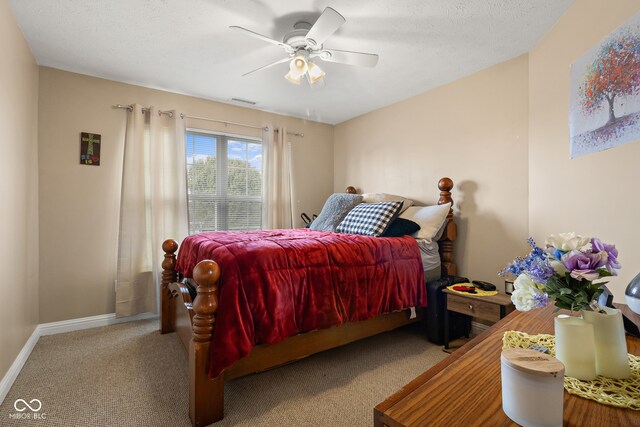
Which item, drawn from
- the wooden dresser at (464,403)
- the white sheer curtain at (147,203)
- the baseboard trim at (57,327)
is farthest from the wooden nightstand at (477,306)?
the baseboard trim at (57,327)

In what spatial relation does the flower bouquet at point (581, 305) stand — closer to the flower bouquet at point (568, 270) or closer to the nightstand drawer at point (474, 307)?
the flower bouquet at point (568, 270)

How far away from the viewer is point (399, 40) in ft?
7.26

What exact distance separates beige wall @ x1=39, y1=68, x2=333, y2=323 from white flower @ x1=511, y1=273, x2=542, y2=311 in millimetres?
3266

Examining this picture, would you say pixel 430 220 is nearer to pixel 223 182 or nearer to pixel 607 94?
pixel 607 94

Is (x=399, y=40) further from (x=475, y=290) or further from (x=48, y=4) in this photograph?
(x=48, y=4)

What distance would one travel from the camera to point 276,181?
3734 mm

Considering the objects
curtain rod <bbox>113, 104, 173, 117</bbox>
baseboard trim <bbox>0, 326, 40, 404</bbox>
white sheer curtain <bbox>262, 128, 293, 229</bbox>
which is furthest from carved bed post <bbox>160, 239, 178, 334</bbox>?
curtain rod <bbox>113, 104, 173, 117</bbox>

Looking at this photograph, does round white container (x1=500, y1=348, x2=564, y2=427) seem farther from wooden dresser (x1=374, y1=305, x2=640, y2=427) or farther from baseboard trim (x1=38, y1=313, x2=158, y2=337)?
baseboard trim (x1=38, y1=313, x2=158, y2=337)

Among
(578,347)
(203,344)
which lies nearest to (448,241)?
(578,347)

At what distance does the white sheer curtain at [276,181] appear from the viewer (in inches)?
145

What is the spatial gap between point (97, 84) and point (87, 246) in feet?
5.03

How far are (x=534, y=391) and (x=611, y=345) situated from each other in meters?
0.35

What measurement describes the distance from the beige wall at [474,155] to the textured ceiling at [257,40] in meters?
0.22

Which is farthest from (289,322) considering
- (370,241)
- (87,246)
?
(87,246)
